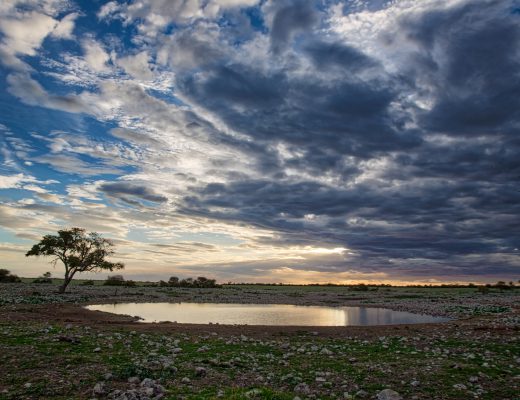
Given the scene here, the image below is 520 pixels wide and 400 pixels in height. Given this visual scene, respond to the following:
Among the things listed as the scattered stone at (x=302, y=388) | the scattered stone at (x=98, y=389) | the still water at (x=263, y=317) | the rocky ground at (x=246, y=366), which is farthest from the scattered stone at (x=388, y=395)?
the still water at (x=263, y=317)

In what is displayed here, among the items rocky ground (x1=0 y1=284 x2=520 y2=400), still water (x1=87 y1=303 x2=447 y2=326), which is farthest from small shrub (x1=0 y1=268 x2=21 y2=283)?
rocky ground (x1=0 y1=284 x2=520 y2=400)

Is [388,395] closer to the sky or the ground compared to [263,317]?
closer to the ground

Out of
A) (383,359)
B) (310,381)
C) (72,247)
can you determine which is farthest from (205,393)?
(72,247)

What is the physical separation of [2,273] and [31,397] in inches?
3986

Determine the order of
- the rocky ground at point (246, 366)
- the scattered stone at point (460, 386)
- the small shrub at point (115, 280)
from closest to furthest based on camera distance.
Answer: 1. the rocky ground at point (246, 366)
2. the scattered stone at point (460, 386)
3. the small shrub at point (115, 280)

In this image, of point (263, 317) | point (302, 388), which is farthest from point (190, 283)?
point (302, 388)

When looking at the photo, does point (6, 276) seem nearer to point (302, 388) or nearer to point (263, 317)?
point (263, 317)

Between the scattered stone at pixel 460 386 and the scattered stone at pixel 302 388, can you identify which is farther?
the scattered stone at pixel 460 386

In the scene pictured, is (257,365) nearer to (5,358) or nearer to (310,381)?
(310,381)

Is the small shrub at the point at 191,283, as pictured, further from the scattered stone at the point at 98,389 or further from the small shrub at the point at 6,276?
the scattered stone at the point at 98,389

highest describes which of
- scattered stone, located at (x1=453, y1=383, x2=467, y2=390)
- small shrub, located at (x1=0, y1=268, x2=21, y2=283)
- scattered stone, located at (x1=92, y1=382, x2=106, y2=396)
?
small shrub, located at (x1=0, y1=268, x2=21, y2=283)

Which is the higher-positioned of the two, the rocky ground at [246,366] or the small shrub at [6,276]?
the small shrub at [6,276]

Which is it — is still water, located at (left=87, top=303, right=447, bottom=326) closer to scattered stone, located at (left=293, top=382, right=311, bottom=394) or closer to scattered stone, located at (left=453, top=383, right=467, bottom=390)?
scattered stone, located at (left=453, top=383, right=467, bottom=390)

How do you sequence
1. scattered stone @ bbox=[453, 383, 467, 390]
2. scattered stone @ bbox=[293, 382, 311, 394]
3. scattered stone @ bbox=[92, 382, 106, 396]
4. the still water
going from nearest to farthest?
scattered stone @ bbox=[92, 382, 106, 396]
scattered stone @ bbox=[293, 382, 311, 394]
scattered stone @ bbox=[453, 383, 467, 390]
the still water
